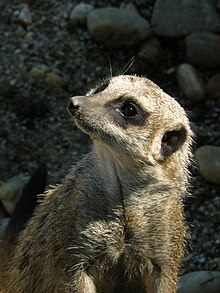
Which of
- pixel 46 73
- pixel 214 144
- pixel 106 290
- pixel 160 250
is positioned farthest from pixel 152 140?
pixel 46 73

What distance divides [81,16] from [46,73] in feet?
1.75

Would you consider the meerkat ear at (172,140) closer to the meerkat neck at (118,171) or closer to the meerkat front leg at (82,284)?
the meerkat neck at (118,171)

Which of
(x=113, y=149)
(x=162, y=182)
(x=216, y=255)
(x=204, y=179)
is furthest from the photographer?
(x=204, y=179)

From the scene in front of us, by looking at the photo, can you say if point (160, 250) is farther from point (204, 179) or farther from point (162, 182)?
point (204, 179)

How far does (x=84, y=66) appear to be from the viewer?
552 cm

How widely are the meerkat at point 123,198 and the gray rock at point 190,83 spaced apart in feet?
6.82

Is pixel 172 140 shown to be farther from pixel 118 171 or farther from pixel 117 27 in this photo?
pixel 117 27

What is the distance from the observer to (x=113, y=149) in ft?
9.39

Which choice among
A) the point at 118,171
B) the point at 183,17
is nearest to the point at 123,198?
the point at 118,171

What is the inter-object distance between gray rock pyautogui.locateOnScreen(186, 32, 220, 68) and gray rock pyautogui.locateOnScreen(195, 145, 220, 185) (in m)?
0.83

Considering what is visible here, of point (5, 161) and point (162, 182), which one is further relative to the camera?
point (5, 161)

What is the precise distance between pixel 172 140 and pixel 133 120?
0.69ft

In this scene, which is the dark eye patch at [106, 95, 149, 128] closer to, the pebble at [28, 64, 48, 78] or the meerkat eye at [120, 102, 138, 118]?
the meerkat eye at [120, 102, 138, 118]

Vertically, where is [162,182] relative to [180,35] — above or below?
above
